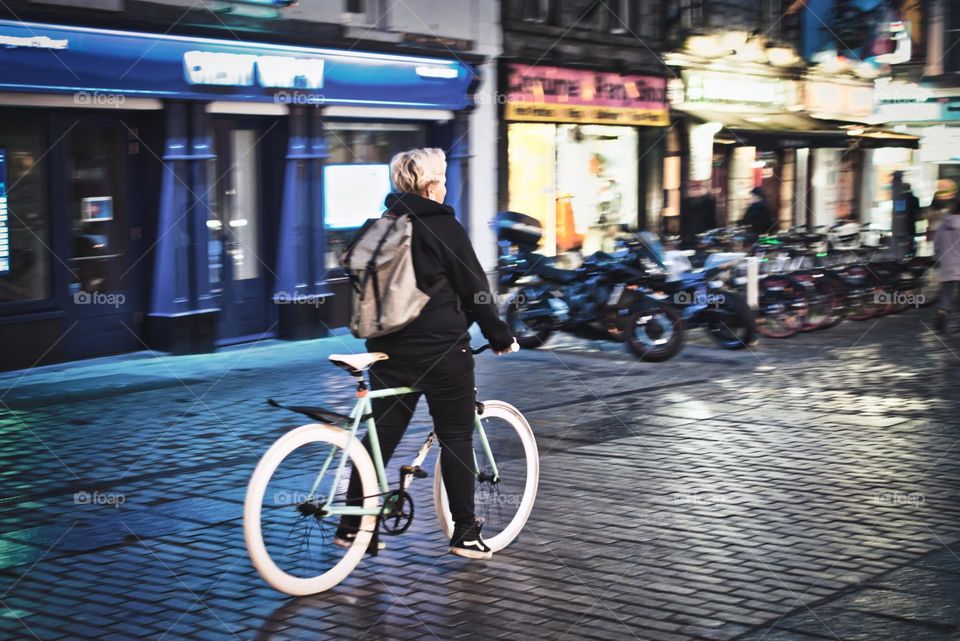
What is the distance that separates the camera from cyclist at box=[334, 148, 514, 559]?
5.86 m

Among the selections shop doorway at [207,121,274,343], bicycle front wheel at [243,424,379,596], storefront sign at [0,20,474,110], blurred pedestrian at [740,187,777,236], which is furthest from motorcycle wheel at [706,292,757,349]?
bicycle front wheel at [243,424,379,596]

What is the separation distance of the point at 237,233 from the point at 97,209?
2007mm

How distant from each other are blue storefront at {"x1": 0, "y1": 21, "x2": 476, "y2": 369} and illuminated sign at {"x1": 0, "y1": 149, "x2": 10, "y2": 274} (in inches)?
0.6

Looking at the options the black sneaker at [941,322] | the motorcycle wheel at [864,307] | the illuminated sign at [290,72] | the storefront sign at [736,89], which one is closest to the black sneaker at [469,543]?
the illuminated sign at [290,72]

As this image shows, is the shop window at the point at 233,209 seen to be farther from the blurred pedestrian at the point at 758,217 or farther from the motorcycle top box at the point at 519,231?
the blurred pedestrian at the point at 758,217

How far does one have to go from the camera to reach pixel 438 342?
5.90 m

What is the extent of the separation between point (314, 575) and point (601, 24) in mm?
18091

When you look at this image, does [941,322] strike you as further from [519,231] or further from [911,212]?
[911,212]

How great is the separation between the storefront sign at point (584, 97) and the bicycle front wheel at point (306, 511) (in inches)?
578

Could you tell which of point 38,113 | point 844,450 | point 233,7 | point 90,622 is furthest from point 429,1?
point 90,622

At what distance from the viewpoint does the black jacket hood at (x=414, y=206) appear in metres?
5.88

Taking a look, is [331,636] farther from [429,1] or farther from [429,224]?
[429,1]

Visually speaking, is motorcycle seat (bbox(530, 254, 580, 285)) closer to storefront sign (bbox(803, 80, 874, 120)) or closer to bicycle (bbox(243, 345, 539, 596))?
bicycle (bbox(243, 345, 539, 596))

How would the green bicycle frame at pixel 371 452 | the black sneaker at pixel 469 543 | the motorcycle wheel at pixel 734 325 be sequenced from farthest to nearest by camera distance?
the motorcycle wheel at pixel 734 325 → the black sneaker at pixel 469 543 → the green bicycle frame at pixel 371 452
